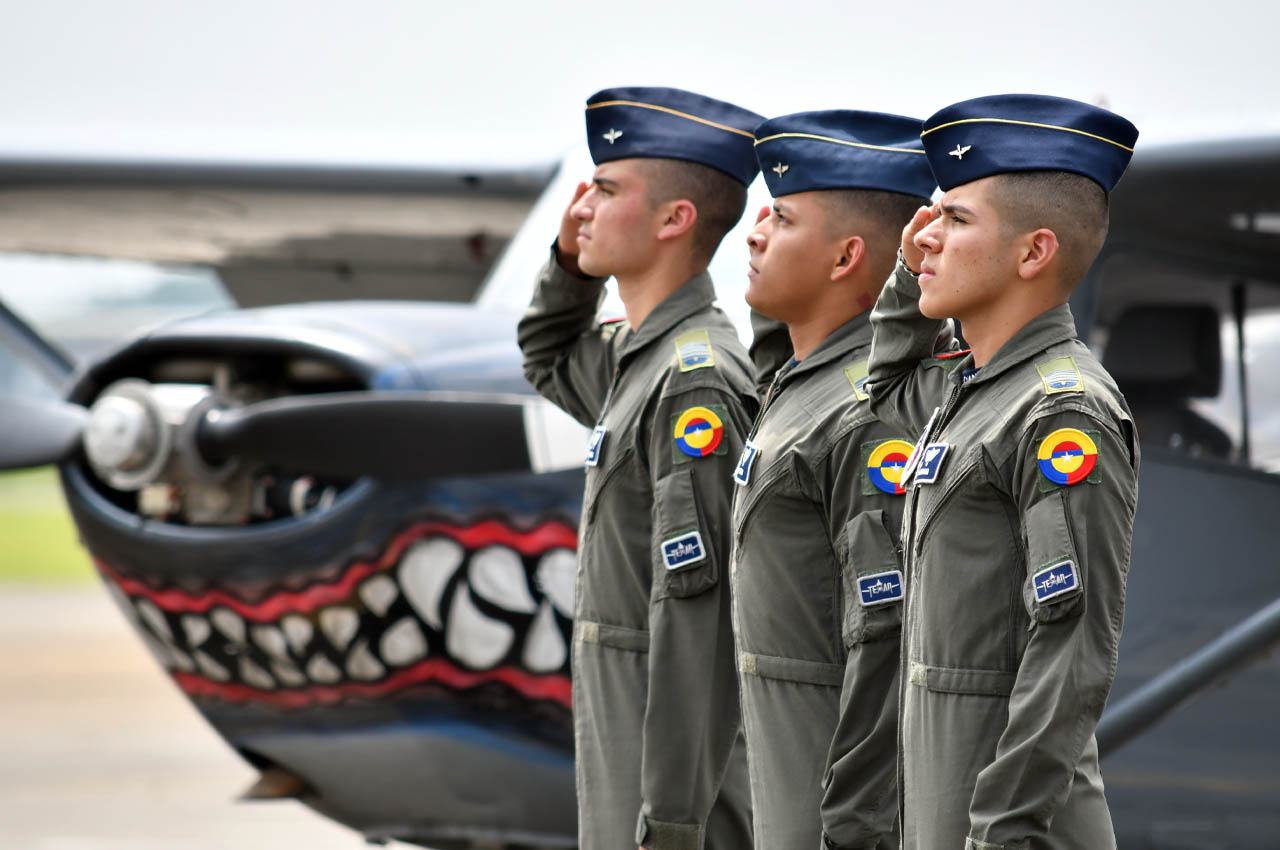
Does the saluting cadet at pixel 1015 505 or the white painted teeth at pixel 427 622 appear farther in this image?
the white painted teeth at pixel 427 622

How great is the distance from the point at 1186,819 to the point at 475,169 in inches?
154

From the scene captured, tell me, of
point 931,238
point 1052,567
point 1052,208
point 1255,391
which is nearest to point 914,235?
point 931,238

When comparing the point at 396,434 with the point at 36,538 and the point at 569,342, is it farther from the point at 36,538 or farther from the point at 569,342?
the point at 36,538

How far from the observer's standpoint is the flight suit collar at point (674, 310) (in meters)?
2.78

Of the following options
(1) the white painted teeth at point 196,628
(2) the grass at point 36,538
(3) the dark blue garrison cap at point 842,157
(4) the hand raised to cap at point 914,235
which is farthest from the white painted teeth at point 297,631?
(2) the grass at point 36,538

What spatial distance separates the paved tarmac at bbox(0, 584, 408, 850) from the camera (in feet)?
20.2

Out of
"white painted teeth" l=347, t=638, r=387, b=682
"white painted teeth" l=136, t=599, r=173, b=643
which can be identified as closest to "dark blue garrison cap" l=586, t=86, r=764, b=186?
"white painted teeth" l=347, t=638, r=387, b=682

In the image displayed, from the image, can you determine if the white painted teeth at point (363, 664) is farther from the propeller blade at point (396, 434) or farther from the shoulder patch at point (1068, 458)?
the shoulder patch at point (1068, 458)

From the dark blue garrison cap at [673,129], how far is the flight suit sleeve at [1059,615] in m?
1.14

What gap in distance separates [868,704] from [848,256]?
706 mm

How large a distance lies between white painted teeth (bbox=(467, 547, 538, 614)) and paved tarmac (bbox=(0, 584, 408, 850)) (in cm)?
240

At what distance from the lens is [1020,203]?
6.54ft

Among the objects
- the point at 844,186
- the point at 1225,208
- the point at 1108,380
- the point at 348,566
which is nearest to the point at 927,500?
the point at 1108,380

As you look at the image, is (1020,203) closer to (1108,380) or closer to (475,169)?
(1108,380)
